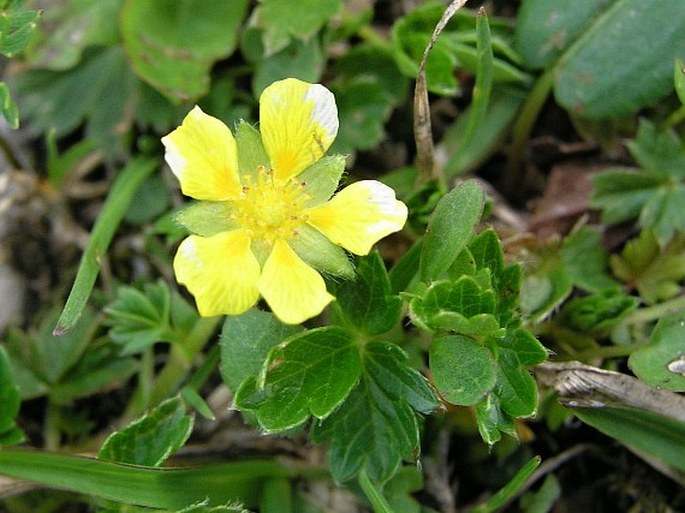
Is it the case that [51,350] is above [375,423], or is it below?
below

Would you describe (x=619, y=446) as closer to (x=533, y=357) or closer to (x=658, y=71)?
(x=533, y=357)

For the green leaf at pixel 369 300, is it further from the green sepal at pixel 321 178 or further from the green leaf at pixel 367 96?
the green leaf at pixel 367 96

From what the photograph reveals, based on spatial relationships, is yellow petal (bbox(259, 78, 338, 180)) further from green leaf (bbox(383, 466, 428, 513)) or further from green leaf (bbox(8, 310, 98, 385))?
green leaf (bbox(8, 310, 98, 385))

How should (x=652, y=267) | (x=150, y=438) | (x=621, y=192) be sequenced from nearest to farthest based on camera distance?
(x=150, y=438), (x=652, y=267), (x=621, y=192)

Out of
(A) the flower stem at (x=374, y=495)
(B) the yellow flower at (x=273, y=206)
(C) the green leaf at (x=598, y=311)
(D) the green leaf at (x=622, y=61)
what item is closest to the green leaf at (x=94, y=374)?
(B) the yellow flower at (x=273, y=206)

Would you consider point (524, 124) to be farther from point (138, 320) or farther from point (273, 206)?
point (138, 320)

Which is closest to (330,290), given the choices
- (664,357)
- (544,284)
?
(544,284)

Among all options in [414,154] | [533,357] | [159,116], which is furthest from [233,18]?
[533,357]

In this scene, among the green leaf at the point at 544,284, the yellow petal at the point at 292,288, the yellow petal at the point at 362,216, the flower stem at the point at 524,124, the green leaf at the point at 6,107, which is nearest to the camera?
the yellow petal at the point at 292,288
